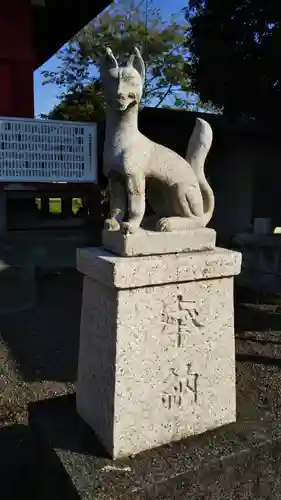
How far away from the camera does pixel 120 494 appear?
1559 millimetres

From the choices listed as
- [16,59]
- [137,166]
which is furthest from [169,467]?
[16,59]

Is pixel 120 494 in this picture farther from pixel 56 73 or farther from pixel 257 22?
pixel 56 73

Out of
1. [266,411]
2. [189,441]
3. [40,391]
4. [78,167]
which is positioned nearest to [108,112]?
[189,441]

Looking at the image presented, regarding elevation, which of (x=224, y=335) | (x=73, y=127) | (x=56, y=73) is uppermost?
(x=56, y=73)

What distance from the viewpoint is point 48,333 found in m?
4.53

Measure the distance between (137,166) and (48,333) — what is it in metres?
3.11

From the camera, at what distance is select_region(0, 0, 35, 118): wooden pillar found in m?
5.58

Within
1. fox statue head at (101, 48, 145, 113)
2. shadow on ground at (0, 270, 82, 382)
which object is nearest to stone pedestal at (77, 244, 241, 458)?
fox statue head at (101, 48, 145, 113)

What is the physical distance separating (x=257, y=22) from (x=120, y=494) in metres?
3.97

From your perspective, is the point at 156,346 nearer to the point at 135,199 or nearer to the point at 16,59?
the point at 135,199

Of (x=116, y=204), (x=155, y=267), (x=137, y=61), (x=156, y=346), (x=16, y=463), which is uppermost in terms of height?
(x=137, y=61)

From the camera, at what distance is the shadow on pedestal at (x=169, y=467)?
162 cm

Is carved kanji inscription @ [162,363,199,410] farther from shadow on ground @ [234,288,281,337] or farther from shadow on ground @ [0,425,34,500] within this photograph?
shadow on ground @ [234,288,281,337]

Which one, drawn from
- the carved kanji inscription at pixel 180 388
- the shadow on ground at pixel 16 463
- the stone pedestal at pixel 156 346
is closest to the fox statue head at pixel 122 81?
the stone pedestal at pixel 156 346
